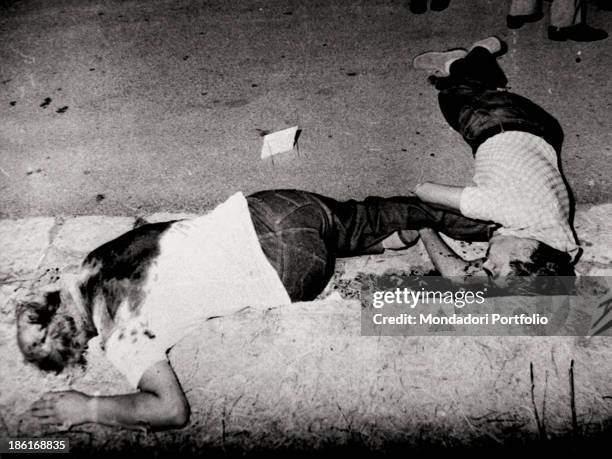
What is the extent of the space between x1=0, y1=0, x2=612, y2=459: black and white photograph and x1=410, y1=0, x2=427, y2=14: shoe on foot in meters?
1.11

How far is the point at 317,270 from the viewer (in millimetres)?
1951

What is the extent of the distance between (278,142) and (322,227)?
1256 mm

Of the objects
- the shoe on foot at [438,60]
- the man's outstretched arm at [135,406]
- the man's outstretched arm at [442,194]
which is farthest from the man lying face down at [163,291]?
the shoe on foot at [438,60]

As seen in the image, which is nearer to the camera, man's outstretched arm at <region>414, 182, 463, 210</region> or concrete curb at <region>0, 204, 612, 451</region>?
concrete curb at <region>0, 204, 612, 451</region>

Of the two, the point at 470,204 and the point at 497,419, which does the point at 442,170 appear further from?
the point at 497,419

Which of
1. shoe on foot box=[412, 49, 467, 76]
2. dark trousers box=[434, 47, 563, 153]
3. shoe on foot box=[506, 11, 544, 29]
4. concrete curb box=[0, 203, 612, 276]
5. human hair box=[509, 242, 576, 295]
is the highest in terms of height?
shoe on foot box=[506, 11, 544, 29]

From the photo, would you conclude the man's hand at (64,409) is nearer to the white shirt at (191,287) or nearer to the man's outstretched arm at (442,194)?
the white shirt at (191,287)

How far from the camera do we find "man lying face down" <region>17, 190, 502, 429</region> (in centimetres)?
177

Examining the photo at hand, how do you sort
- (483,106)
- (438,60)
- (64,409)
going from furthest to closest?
(438,60) → (483,106) → (64,409)

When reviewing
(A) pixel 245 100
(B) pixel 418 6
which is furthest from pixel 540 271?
(B) pixel 418 6

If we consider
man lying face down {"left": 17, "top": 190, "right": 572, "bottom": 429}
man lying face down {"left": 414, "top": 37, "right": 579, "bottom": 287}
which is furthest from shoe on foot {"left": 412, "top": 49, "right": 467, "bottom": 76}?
man lying face down {"left": 17, "top": 190, "right": 572, "bottom": 429}

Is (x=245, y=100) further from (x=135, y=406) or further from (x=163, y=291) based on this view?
(x=135, y=406)

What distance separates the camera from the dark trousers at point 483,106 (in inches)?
90.5

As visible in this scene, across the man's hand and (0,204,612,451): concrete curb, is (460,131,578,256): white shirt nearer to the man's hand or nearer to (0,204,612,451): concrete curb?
(0,204,612,451): concrete curb
